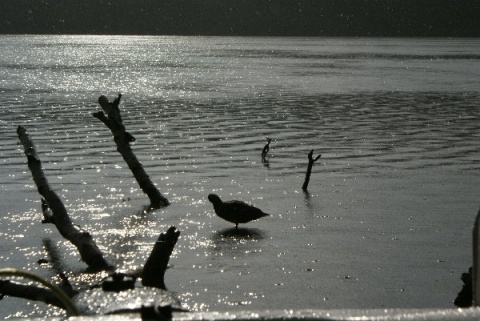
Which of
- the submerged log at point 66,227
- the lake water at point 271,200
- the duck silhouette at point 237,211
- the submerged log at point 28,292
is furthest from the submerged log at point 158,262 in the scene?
the duck silhouette at point 237,211

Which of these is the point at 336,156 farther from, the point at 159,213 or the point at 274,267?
the point at 274,267

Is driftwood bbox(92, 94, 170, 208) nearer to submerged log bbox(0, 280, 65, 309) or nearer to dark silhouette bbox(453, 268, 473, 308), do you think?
submerged log bbox(0, 280, 65, 309)

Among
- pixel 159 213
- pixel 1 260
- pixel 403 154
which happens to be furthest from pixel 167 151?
pixel 1 260

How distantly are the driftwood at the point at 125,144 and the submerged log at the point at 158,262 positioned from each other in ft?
20.0

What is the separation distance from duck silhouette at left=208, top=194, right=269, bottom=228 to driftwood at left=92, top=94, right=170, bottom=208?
264cm

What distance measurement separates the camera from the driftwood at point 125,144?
1830 centimetres

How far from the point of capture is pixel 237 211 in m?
16.5

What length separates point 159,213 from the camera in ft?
60.6

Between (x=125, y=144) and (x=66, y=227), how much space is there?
492 centimetres

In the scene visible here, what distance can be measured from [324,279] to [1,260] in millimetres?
5350

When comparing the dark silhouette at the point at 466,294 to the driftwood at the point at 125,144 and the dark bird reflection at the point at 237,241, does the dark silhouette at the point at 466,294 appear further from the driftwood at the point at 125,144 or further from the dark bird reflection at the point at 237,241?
the driftwood at the point at 125,144

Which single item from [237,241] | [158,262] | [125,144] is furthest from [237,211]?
[158,262]

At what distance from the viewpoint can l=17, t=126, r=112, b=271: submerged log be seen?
13.2m

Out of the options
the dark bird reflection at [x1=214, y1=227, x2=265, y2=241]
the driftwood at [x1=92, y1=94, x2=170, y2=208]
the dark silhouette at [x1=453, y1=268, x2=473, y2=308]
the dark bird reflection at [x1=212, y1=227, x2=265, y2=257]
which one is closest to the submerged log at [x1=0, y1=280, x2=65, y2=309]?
the dark silhouette at [x1=453, y1=268, x2=473, y2=308]
